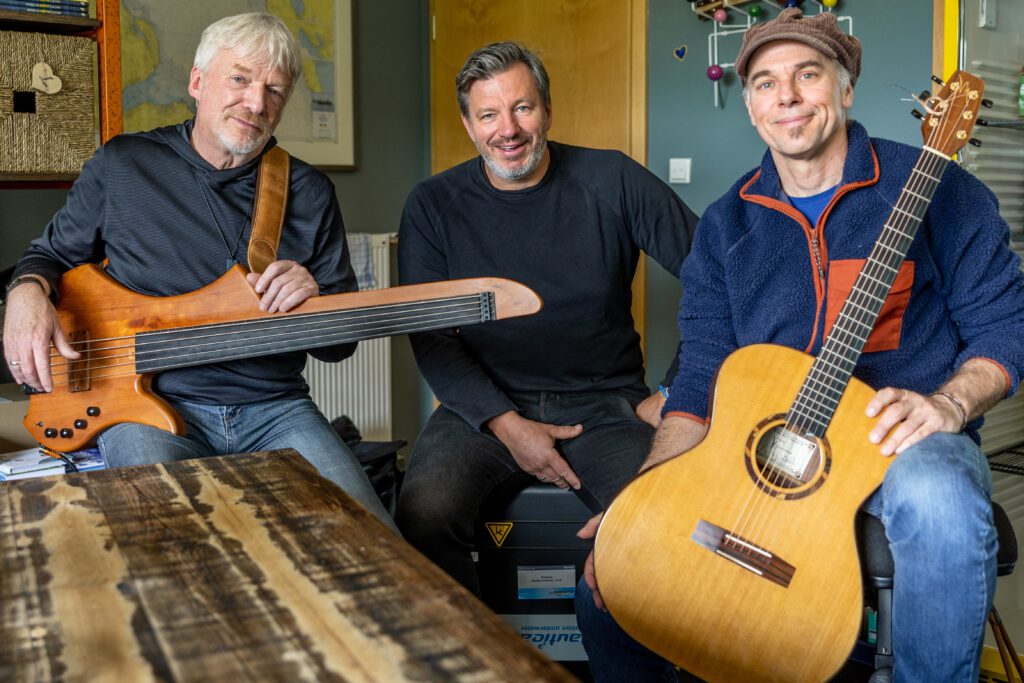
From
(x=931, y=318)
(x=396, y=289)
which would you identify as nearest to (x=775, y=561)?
(x=931, y=318)

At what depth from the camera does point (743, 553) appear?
1.42 meters

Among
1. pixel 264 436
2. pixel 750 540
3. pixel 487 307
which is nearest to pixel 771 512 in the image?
pixel 750 540

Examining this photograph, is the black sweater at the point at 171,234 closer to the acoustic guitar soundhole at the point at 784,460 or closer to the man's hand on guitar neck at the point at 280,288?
the man's hand on guitar neck at the point at 280,288

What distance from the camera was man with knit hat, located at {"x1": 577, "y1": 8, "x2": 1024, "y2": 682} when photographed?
150 cm

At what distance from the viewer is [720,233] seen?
177cm

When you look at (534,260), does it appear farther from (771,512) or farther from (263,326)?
(771,512)

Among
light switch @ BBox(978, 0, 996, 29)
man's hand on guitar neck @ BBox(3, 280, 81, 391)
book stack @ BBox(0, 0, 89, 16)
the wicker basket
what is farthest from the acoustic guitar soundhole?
book stack @ BBox(0, 0, 89, 16)

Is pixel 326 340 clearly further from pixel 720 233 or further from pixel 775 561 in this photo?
pixel 775 561

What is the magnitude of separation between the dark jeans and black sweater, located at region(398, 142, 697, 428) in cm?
7

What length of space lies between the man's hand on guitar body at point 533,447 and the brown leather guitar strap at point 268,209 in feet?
1.87

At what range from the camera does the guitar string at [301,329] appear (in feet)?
5.96

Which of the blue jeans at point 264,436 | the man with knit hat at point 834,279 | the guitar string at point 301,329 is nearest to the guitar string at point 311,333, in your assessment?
the guitar string at point 301,329

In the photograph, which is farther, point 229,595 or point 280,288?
point 280,288

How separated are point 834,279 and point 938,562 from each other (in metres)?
0.49
